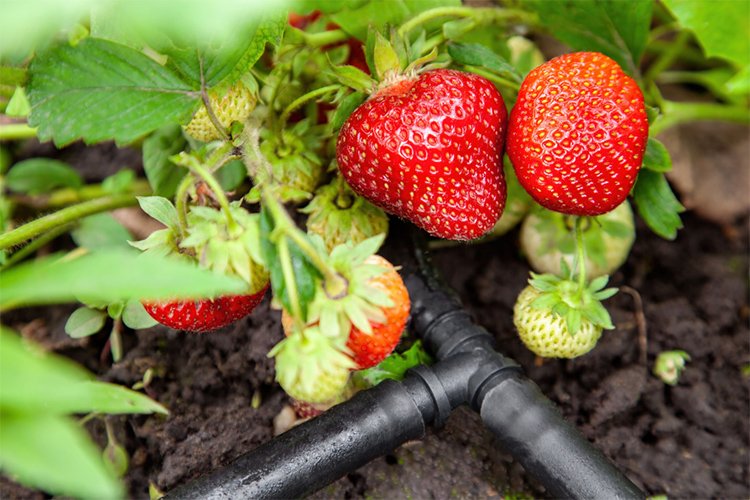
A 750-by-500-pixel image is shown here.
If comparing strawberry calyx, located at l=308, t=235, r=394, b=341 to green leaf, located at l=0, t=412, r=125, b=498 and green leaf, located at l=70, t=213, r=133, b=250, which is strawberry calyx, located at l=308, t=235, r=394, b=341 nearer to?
green leaf, located at l=0, t=412, r=125, b=498

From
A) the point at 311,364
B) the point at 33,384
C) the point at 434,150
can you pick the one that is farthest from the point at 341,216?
the point at 33,384

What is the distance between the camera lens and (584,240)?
4.31 feet

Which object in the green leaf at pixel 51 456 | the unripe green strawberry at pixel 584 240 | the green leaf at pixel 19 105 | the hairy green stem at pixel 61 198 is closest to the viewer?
the green leaf at pixel 51 456

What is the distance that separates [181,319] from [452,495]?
0.48 meters

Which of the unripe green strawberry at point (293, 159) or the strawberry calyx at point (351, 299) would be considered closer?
the strawberry calyx at point (351, 299)

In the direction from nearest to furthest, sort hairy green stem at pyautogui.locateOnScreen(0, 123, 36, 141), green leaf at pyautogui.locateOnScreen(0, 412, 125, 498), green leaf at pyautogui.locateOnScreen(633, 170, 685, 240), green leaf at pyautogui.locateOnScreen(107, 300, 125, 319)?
green leaf at pyautogui.locateOnScreen(0, 412, 125, 498) < green leaf at pyautogui.locateOnScreen(107, 300, 125, 319) < green leaf at pyautogui.locateOnScreen(633, 170, 685, 240) < hairy green stem at pyautogui.locateOnScreen(0, 123, 36, 141)

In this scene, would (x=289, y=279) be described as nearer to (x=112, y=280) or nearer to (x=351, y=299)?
(x=351, y=299)

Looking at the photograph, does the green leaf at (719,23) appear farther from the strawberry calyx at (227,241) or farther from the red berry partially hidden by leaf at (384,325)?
the strawberry calyx at (227,241)

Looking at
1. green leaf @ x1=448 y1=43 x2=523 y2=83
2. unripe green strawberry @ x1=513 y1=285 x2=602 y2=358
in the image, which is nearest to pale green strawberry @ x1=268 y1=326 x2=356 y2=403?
unripe green strawberry @ x1=513 y1=285 x2=602 y2=358

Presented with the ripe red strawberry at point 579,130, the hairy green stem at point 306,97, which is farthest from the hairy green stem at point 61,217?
the ripe red strawberry at point 579,130

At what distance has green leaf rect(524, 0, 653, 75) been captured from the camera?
1227 mm

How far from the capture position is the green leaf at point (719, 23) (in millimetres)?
1223

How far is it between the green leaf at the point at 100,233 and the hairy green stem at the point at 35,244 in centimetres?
2

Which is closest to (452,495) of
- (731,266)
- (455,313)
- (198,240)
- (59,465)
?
(455,313)
